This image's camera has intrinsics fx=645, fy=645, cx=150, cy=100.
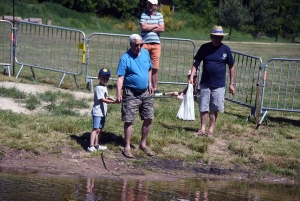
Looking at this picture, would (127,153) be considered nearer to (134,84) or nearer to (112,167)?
(112,167)

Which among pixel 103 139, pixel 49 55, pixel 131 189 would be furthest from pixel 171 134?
pixel 49 55

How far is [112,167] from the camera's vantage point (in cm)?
955

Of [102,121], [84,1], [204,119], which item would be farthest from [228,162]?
[84,1]

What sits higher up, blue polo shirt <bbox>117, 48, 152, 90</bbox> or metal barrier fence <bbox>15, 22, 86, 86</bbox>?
blue polo shirt <bbox>117, 48, 152, 90</bbox>

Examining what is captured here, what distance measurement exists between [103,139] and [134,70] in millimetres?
1620

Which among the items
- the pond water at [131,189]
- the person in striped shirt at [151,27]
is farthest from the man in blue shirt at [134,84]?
the person in striped shirt at [151,27]

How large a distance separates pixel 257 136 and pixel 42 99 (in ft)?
14.3

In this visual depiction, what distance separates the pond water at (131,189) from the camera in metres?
7.90

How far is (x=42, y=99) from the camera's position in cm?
1301

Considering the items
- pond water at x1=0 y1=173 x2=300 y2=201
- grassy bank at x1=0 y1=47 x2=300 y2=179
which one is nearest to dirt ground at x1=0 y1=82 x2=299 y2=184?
grassy bank at x1=0 y1=47 x2=300 y2=179

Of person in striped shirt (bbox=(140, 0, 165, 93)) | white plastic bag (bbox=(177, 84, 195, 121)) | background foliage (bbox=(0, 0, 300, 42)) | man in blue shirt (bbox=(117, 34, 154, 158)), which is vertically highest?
person in striped shirt (bbox=(140, 0, 165, 93))

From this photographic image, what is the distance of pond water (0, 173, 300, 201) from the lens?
7.90 m

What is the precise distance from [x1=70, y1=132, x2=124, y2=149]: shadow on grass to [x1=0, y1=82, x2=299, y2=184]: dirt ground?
349 mm

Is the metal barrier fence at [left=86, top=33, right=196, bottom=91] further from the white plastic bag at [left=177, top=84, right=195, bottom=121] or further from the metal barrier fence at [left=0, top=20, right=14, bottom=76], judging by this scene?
the white plastic bag at [left=177, top=84, right=195, bottom=121]
